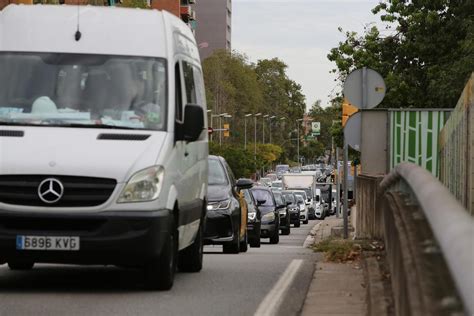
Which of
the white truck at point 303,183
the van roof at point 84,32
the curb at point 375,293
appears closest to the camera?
the curb at point 375,293

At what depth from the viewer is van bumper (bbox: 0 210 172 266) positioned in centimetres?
1031

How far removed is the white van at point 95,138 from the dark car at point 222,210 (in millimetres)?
8213

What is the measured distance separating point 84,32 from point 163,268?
214 centimetres

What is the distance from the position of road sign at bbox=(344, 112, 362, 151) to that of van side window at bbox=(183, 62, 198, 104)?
7339mm

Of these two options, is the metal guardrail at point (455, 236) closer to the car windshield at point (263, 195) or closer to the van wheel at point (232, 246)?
the van wheel at point (232, 246)

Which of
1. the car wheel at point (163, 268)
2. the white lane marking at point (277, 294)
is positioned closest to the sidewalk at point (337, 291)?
the white lane marking at point (277, 294)

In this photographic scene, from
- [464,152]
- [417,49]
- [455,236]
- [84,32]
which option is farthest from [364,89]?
[417,49]

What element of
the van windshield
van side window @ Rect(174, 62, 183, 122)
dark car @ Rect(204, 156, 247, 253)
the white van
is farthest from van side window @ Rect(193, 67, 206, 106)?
dark car @ Rect(204, 156, 247, 253)

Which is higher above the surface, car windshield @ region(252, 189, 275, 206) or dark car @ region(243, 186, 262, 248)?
car windshield @ region(252, 189, 275, 206)

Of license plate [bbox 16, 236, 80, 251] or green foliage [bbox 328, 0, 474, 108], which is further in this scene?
green foliage [bbox 328, 0, 474, 108]

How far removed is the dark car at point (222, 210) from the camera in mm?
20531

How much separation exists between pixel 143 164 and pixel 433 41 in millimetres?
38380

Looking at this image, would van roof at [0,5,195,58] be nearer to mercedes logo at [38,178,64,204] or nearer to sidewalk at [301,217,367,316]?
mercedes logo at [38,178,64,204]

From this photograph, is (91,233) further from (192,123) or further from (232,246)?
(232,246)
